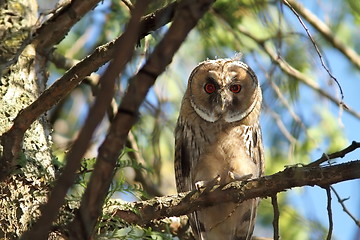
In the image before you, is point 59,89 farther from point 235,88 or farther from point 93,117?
point 235,88

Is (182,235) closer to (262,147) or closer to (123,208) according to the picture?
(262,147)

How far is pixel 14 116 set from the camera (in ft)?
9.68

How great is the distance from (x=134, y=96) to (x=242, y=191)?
4.15 feet

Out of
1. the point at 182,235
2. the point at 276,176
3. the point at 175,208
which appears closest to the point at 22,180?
the point at 175,208

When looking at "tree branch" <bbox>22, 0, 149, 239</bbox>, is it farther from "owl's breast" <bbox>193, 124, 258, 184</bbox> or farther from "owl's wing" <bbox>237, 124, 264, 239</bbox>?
"owl's wing" <bbox>237, 124, 264, 239</bbox>

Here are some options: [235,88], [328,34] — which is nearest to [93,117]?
[235,88]

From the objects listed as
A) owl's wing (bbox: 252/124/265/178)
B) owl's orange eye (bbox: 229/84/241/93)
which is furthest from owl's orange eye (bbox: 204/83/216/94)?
owl's wing (bbox: 252/124/265/178)

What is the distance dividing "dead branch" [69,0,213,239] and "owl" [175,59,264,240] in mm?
2228

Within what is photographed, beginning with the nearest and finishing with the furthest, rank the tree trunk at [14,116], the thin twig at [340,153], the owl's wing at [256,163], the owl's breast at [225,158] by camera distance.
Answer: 1. the thin twig at [340,153]
2. the tree trunk at [14,116]
3. the owl's breast at [225,158]
4. the owl's wing at [256,163]

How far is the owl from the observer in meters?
3.75

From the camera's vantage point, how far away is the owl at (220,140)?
12.3ft

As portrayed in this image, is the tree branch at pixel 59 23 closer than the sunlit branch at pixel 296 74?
Yes

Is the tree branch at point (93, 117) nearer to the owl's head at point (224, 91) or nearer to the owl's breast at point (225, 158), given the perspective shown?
the owl's breast at point (225, 158)

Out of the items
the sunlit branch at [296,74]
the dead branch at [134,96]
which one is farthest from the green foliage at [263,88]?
the dead branch at [134,96]
